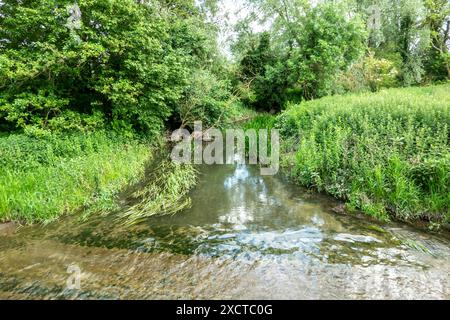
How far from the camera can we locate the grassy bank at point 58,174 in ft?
17.0

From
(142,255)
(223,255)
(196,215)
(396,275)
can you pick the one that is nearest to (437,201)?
(396,275)

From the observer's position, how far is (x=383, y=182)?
17.0 ft

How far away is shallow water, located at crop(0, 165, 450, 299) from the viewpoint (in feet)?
10.6

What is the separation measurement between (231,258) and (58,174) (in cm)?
448

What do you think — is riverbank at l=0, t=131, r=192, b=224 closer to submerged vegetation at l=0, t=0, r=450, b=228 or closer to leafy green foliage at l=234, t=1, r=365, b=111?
submerged vegetation at l=0, t=0, r=450, b=228

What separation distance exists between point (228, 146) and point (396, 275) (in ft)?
30.5

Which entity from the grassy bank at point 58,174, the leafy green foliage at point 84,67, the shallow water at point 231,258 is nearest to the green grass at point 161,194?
the shallow water at point 231,258

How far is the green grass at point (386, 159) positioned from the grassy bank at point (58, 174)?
4674mm

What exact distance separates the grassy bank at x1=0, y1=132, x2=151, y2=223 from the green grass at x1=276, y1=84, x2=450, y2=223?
4.67m

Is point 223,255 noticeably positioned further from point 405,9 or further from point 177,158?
point 405,9

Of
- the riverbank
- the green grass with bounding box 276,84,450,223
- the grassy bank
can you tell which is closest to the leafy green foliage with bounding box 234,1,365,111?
the green grass with bounding box 276,84,450,223

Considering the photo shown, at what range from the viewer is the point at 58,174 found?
6.16 m

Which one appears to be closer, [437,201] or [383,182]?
[437,201]

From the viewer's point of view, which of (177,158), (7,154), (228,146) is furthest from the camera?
(228,146)
